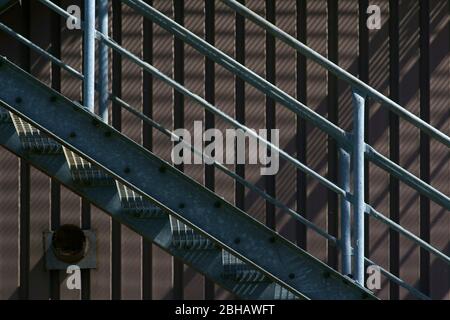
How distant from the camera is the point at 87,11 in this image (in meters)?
5.13

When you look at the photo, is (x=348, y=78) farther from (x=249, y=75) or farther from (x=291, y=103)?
(x=249, y=75)

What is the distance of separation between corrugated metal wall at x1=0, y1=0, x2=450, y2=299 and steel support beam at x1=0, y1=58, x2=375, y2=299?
2.35 metres

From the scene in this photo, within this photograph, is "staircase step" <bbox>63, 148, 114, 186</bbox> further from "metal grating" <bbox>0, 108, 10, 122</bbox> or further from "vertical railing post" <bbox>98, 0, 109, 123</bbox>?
"vertical railing post" <bbox>98, 0, 109, 123</bbox>

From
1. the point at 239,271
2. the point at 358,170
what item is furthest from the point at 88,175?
the point at 358,170

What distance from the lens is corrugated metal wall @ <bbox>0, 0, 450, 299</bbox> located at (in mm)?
7258

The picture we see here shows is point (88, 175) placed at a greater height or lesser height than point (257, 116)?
lesser

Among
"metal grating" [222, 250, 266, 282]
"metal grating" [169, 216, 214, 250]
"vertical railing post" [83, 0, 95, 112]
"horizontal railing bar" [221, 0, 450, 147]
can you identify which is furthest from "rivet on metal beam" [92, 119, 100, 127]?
"metal grating" [222, 250, 266, 282]

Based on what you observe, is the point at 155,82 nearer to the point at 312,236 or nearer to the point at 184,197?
the point at 312,236

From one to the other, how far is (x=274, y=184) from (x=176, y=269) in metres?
1.01

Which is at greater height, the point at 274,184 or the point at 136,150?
the point at 274,184

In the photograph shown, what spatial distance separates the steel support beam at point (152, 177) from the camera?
16.0 ft

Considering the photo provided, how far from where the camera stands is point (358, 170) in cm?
495

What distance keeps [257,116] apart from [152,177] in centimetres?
252
